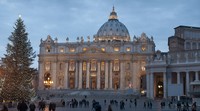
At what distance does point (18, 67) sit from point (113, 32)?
99.9 metres

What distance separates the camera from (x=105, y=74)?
104 meters

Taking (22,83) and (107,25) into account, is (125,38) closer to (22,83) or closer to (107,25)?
(107,25)

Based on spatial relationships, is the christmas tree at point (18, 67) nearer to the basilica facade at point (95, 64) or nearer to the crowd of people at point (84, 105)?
the crowd of people at point (84, 105)

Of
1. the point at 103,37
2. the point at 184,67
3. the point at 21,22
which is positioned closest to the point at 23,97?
the point at 21,22

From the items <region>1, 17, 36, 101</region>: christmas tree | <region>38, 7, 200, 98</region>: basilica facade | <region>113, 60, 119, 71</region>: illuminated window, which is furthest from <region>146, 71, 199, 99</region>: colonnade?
<region>1, 17, 36, 101</region>: christmas tree

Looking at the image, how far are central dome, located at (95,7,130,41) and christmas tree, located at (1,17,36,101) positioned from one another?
9596cm

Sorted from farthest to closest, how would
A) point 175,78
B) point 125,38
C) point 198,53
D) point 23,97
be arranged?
point 125,38, point 175,78, point 198,53, point 23,97

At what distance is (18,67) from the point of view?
32.3 metres

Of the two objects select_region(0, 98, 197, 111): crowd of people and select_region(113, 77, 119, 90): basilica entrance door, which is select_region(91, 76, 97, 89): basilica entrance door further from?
select_region(0, 98, 197, 111): crowd of people

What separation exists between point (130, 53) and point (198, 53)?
40332 millimetres

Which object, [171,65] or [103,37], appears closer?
[171,65]

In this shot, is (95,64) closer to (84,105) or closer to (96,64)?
(96,64)

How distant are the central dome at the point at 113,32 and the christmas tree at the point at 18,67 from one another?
96.0m

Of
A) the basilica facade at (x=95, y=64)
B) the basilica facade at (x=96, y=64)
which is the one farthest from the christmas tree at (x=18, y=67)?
the basilica facade at (x=96, y=64)
